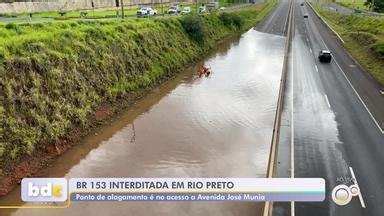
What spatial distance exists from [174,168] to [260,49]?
47585 mm

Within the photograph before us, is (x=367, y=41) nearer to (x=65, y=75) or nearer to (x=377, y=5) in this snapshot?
(x=377, y=5)

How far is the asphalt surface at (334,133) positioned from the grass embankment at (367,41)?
6.36 feet

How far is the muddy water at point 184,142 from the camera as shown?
813 inches

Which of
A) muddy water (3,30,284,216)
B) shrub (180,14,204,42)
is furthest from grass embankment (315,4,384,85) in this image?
shrub (180,14,204,42)

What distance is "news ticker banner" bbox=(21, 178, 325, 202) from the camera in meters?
17.9

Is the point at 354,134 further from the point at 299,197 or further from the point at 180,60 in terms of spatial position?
the point at 180,60

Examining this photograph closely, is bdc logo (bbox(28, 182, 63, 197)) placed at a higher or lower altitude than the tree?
lower

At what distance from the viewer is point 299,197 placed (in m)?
18.1

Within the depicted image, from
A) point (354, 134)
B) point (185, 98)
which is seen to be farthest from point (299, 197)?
point (185, 98)

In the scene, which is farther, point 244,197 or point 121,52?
point 121,52

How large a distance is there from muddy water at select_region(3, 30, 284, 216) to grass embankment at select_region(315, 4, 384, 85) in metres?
13.1

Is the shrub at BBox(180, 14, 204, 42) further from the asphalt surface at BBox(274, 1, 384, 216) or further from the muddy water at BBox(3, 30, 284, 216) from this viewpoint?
the muddy water at BBox(3, 30, 284, 216)

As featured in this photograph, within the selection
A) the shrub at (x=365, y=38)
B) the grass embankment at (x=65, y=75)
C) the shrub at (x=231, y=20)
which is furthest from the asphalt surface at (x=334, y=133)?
the shrub at (x=231, y=20)

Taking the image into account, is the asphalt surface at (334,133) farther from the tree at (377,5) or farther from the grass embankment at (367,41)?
the tree at (377,5)
